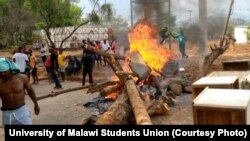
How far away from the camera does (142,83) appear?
12.3 metres

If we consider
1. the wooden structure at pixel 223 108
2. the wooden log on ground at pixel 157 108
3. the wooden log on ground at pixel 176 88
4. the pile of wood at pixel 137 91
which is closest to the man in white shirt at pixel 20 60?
the pile of wood at pixel 137 91

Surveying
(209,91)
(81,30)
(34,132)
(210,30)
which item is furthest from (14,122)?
(81,30)

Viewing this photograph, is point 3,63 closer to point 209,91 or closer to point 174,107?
point 209,91

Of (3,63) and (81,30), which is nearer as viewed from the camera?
(3,63)

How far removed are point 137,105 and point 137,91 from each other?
1714 millimetres

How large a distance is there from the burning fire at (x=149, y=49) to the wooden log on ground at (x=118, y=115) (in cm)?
433

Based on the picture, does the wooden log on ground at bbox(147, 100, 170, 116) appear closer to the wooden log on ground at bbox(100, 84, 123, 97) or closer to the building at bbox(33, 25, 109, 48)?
the wooden log on ground at bbox(100, 84, 123, 97)

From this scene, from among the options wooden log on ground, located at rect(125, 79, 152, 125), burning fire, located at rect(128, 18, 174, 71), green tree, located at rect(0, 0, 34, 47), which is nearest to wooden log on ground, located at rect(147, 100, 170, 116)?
wooden log on ground, located at rect(125, 79, 152, 125)

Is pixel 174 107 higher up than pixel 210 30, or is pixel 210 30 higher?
pixel 210 30

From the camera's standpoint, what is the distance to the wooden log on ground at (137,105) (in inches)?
259

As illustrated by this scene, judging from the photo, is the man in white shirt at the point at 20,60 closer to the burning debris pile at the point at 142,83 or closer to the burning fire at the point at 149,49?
the burning debris pile at the point at 142,83

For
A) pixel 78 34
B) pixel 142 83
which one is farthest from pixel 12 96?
pixel 78 34

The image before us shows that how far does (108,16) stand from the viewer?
1102 inches

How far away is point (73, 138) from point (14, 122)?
6.78 feet
